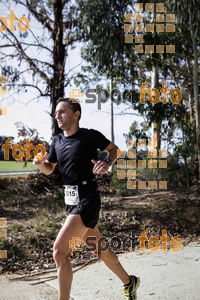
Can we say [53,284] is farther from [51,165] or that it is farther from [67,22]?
[67,22]

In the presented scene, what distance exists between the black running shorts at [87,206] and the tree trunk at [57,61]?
267 inches

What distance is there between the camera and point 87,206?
2814mm

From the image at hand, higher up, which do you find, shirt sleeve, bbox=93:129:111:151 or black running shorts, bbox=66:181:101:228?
shirt sleeve, bbox=93:129:111:151

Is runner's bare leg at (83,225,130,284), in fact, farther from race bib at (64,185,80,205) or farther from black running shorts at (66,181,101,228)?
race bib at (64,185,80,205)

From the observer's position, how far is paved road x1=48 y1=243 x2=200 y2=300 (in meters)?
3.50

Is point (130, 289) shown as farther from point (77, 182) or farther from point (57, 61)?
point (57, 61)

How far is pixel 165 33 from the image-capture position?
10.0m

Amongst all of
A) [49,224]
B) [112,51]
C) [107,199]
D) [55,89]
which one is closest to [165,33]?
[112,51]

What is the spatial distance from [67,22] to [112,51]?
2.11 meters

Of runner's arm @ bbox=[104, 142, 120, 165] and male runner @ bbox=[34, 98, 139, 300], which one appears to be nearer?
male runner @ bbox=[34, 98, 139, 300]

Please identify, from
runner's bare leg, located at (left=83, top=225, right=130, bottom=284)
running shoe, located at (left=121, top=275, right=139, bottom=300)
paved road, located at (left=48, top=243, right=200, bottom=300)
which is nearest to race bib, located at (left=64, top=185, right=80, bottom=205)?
runner's bare leg, located at (left=83, top=225, right=130, bottom=284)

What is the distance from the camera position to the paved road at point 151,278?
350cm

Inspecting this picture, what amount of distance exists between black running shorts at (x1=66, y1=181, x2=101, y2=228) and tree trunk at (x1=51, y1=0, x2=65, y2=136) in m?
6.77

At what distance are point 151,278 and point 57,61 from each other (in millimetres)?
7393
